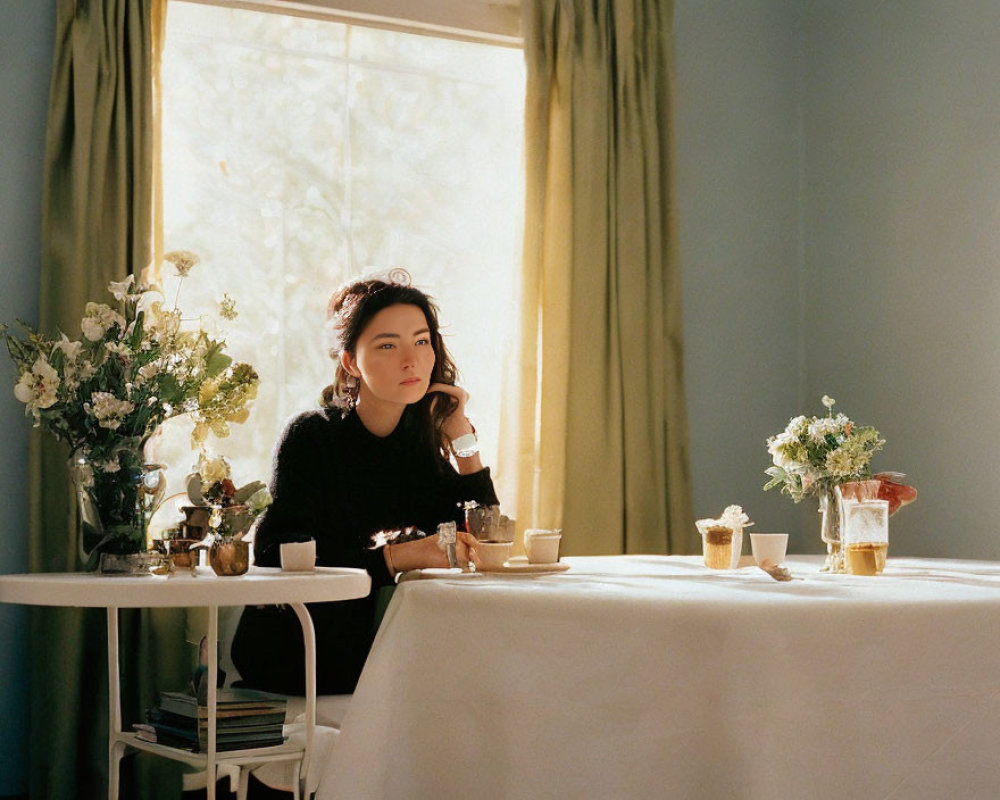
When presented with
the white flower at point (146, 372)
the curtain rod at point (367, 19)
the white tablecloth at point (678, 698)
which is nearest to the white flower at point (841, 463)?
the white tablecloth at point (678, 698)

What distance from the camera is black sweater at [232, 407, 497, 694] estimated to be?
2535mm

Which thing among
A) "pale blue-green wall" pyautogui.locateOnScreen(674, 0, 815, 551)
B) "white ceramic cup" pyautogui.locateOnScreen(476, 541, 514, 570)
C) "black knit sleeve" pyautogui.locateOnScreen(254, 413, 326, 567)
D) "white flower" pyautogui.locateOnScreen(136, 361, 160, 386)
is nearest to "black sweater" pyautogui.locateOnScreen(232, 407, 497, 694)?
"black knit sleeve" pyautogui.locateOnScreen(254, 413, 326, 567)

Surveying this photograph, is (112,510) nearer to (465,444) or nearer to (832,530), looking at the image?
(465,444)

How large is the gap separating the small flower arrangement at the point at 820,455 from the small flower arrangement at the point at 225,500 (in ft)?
3.24

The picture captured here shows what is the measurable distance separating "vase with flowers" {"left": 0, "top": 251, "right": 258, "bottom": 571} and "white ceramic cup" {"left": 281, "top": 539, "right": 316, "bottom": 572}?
0.87 ft

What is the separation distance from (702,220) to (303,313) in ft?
4.96

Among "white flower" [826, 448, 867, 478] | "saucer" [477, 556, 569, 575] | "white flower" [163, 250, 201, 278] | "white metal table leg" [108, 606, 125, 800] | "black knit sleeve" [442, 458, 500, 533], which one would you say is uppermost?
"white flower" [163, 250, 201, 278]

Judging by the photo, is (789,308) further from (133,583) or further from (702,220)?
(133,583)

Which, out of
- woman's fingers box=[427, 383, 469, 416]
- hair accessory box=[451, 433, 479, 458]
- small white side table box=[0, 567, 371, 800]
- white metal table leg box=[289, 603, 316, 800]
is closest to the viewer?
small white side table box=[0, 567, 371, 800]

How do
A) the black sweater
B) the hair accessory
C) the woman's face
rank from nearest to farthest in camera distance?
1. the black sweater
2. the hair accessory
3. the woman's face

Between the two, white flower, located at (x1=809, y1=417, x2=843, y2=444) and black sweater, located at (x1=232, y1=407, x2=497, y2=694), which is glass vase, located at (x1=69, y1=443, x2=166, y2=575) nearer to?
black sweater, located at (x1=232, y1=407, x2=497, y2=694)

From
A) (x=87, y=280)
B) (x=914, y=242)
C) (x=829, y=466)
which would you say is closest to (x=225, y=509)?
(x=829, y=466)

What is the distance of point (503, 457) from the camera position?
3746 millimetres

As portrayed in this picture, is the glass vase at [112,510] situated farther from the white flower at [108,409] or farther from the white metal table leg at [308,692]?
the white metal table leg at [308,692]
